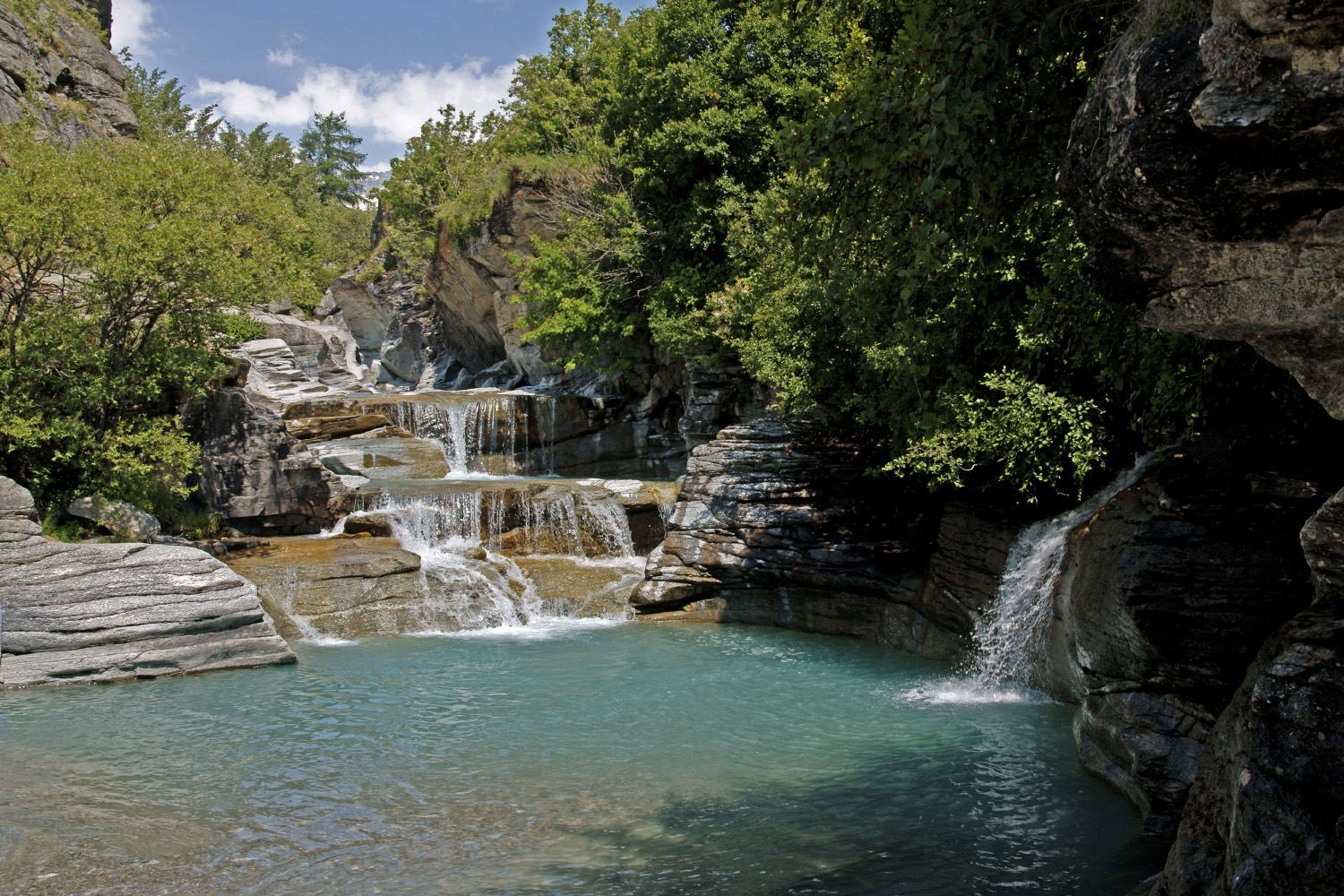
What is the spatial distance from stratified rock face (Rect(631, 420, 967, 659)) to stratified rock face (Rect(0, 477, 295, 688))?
6.29m

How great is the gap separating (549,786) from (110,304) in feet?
39.6

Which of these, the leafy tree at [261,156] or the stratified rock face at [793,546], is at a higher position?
the leafy tree at [261,156]

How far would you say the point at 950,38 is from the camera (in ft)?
15.9

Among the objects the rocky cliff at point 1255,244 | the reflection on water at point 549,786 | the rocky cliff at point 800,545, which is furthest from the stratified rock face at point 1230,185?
the rocky cliff at point 800,545

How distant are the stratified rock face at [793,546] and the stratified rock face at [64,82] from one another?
18116 millimetres

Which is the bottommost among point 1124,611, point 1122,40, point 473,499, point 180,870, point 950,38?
point 180,870

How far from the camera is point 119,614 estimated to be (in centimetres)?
1116

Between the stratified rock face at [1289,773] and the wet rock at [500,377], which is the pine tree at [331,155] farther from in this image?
the stratified rock face at [1289,773]

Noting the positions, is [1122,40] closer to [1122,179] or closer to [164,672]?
[1122,179]

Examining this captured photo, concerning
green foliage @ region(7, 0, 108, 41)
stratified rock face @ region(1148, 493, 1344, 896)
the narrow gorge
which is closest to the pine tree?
green foliage @ region(7, 0, 108, 41)

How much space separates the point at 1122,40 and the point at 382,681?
1023 cm

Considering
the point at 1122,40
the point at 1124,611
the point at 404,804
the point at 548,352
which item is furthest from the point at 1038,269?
the point at 548,352

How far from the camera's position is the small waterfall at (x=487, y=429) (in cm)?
2395

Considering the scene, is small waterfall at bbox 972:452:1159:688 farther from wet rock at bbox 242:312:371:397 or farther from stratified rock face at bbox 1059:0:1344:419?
wet rock at bbox 242:312:371:397
